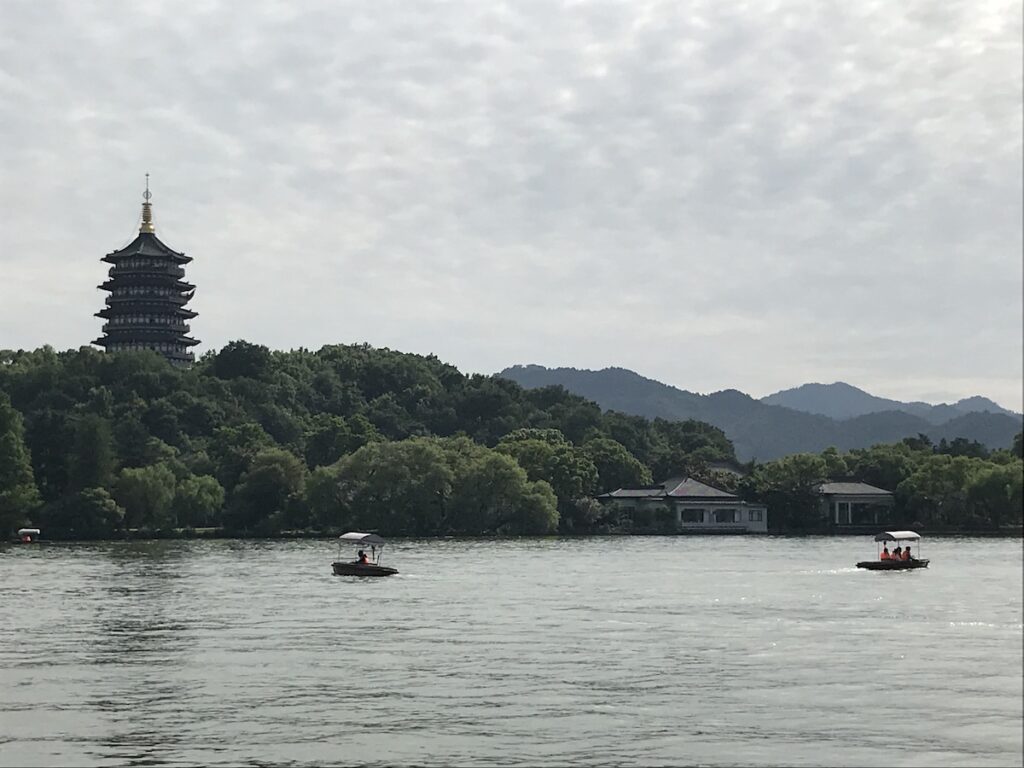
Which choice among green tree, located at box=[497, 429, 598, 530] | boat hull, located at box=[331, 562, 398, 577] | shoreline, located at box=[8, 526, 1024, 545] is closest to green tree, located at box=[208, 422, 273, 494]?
shoreline, located at box=[8, 526, 1024, 545]

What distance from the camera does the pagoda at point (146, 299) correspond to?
15662 centimetres

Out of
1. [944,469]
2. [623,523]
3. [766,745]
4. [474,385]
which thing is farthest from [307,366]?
[766,745]

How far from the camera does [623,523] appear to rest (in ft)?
396

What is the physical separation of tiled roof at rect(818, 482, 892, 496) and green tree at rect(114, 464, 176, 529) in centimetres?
5426

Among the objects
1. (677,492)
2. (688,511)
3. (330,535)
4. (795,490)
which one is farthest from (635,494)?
(330,535)

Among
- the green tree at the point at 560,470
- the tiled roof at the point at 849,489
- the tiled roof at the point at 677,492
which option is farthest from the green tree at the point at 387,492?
the tiled roof at the point at 849,489

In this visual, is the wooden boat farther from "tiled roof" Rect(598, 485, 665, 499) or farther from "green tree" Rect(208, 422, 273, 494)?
"tiled roof" Rect(598, 485, 665, 499)

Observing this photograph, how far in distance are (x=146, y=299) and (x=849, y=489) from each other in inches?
3180

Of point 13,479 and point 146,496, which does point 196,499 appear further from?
point 13,479

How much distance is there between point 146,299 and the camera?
158 m

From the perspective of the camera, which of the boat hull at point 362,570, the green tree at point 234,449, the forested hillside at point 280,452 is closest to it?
the boat hull at point 362,570

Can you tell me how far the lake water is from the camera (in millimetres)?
23969

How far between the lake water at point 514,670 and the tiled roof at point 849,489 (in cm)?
5751

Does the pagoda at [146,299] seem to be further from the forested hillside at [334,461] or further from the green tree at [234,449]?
the green tree at [234,449]
